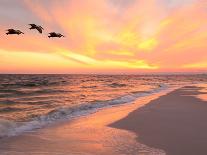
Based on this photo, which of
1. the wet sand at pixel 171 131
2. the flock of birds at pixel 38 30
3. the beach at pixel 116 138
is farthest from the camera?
the wet sand at pixel 171 131

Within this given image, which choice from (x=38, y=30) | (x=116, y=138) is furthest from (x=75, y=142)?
(x=38, y=30)

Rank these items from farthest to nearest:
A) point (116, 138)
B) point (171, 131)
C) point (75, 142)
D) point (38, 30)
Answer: point (171, 131) < point (116, 138) < point (75, 142) < point (38, 30)

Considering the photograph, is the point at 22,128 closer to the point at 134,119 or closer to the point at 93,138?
the point at 93,138

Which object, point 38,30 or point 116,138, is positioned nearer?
point 38,30

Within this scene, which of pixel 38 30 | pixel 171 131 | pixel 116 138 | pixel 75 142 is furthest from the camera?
pixel 171 131

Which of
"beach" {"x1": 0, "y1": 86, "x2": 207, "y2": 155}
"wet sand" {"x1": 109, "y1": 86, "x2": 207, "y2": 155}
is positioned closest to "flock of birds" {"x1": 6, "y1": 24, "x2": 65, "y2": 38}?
"beach" {"x1": 0, "y1": 86, "x2": 207, "y2": 155}

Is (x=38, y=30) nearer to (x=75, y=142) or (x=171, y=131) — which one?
(x=75, y=142)

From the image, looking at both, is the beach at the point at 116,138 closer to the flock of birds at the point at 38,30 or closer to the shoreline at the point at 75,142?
the shoreline at the point at 75,142

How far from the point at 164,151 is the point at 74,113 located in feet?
28.7

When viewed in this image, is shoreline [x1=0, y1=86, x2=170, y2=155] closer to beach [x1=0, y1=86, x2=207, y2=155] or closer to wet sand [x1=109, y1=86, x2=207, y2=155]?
beach [x1=0, y1=86, x2=207, y2=155]

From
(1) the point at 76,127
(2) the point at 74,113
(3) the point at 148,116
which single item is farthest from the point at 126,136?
(2) the point at 74,113

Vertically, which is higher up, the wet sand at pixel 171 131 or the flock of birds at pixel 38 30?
the flock of birds at pixel 38 30

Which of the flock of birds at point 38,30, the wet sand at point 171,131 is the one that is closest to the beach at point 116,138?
the wet sand at point 171,131

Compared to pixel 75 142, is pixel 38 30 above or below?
above
